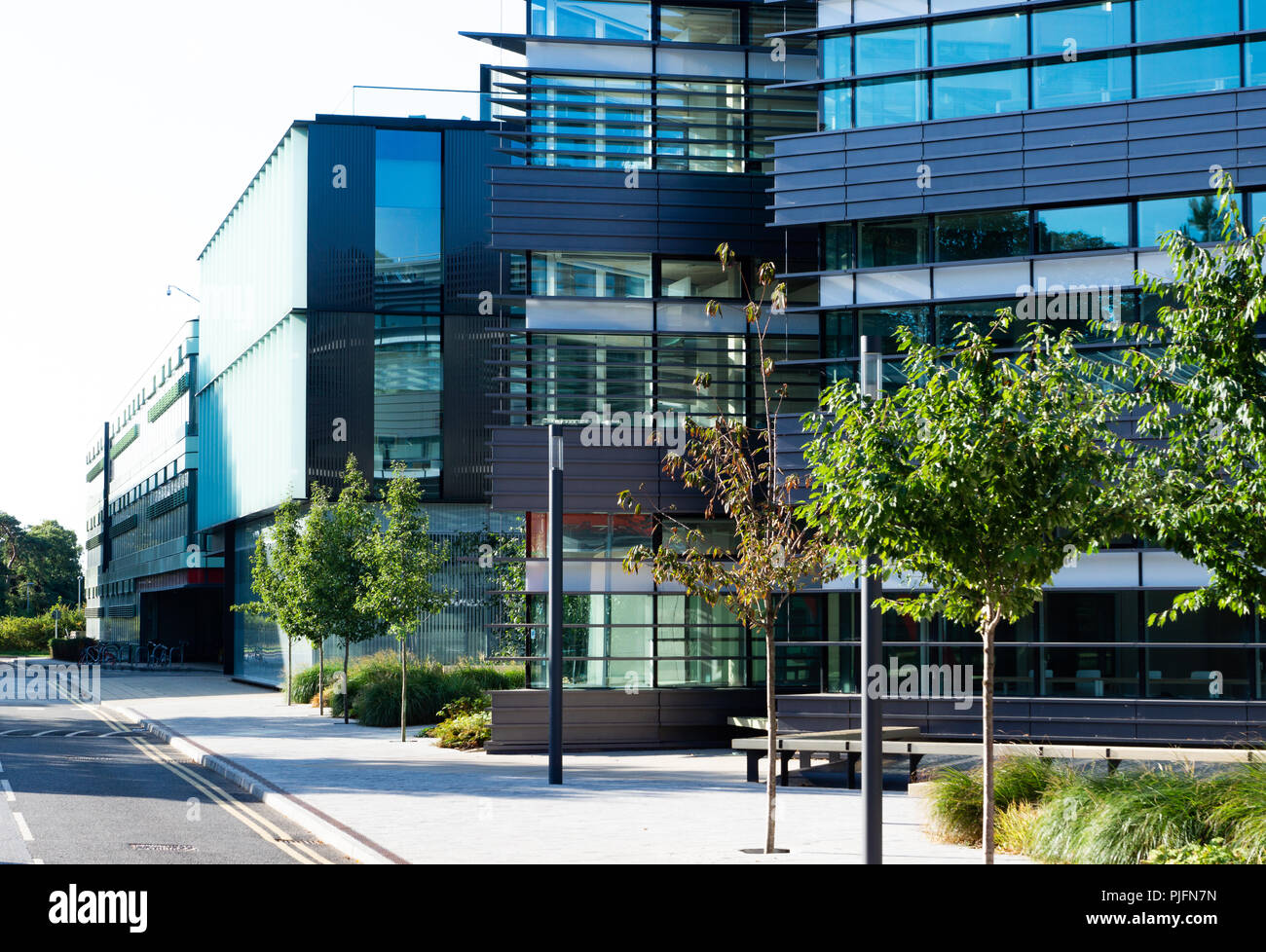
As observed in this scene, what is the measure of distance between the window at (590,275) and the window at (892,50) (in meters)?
5.16

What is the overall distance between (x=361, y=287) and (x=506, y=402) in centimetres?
718

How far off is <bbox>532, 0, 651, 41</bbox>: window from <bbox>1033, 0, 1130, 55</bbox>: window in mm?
7366

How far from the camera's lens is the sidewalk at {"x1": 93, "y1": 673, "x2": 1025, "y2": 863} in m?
12.9

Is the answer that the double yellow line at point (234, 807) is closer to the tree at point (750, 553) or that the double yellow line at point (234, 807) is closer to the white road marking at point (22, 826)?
the white road marking at point (22, 826)

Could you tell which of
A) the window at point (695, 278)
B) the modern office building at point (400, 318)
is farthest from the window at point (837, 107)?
the modern office building at point (400, 318)

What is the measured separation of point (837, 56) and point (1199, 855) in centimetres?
1591

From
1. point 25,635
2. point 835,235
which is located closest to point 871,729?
point 835,235

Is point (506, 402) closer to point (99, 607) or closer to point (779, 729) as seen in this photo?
point (779, 729)

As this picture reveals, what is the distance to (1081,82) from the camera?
21.4m

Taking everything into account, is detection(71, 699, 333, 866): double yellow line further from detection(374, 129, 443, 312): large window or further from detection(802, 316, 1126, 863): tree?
detection(374, 129, 443, 312): large window

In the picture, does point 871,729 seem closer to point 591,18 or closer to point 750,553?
point 750,553

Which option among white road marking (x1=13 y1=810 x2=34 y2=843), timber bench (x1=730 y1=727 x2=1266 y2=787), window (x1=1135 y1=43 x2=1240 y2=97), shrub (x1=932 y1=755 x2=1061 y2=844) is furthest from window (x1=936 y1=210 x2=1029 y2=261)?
white road marking (x1=13 y1=810 x2=34 y2=843)

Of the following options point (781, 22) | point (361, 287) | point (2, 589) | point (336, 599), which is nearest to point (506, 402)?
point (361, 287)
